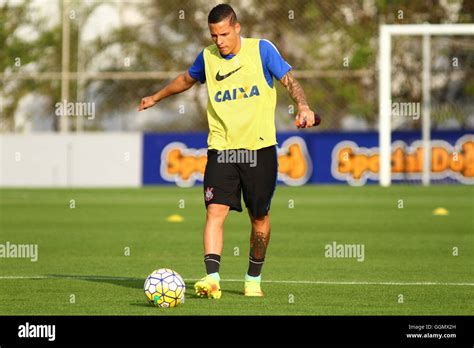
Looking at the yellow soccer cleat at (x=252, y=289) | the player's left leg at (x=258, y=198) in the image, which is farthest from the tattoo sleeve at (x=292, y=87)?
the yellow soccer cleat at (x=252, y=289)

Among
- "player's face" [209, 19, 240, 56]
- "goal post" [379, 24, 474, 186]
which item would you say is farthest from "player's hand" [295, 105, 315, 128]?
"goal post" [379, 24, 474, 186]

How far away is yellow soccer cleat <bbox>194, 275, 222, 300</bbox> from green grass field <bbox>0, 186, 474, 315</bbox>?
0.11 meters

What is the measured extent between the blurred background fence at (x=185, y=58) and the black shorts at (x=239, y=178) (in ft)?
76.0

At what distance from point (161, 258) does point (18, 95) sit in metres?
20.7

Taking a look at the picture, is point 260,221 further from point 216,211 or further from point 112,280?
point 112,280

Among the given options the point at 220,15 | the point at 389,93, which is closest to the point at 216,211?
the point at 220,15

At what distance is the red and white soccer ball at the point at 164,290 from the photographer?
10031 mm

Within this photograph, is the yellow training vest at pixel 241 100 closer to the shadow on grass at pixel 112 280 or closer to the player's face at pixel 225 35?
the player's face at pixel 225 35

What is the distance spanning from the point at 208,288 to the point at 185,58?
24.9 metres

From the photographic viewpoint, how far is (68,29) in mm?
34969

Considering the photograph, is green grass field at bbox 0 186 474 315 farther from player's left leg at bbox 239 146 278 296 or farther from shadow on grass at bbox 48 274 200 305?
player's left leg at bbox 239 146 278 296

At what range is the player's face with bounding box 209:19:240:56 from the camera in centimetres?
1052

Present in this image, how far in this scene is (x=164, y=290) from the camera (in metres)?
10.0
